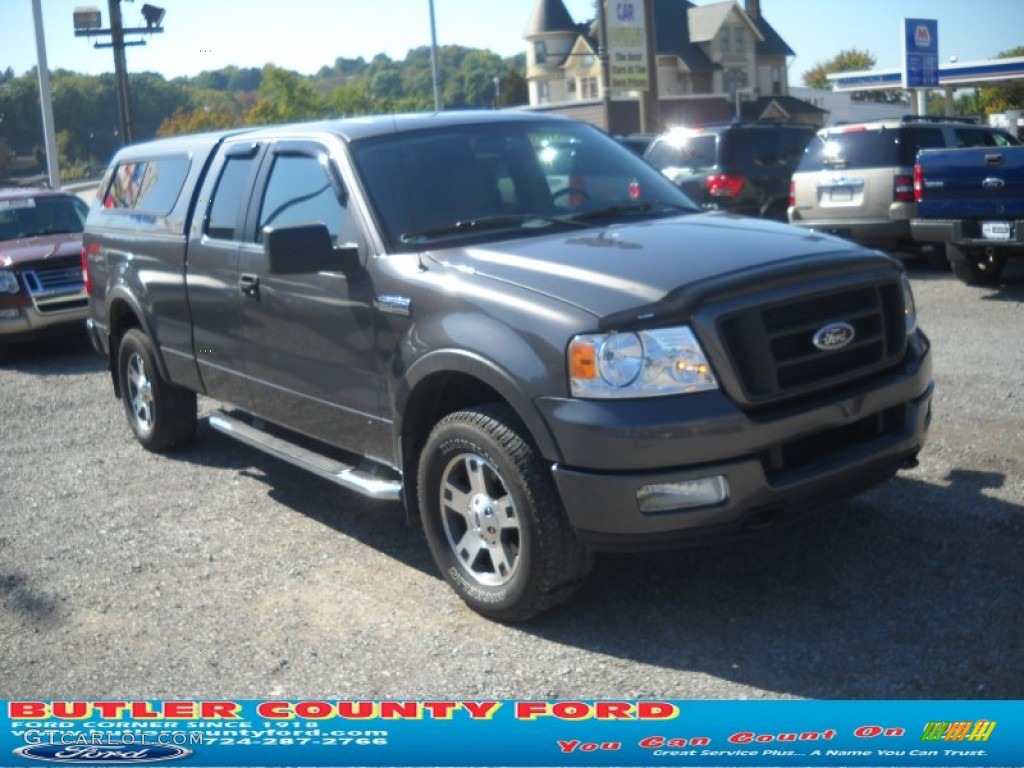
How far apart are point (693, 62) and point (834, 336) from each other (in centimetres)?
7009

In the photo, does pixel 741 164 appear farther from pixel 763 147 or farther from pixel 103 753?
pixel 103 753

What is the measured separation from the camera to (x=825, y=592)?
480 cm

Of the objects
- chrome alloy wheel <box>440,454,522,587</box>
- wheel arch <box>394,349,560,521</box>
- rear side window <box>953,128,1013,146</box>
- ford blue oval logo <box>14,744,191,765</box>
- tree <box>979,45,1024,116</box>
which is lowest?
ford blue oval logo <box>14,744,191,765</box>

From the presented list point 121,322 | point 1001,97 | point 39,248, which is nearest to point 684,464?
point 121,322

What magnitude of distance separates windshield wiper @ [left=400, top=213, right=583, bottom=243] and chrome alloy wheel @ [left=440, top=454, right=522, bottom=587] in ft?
3.45

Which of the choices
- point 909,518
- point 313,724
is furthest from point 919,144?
point 313,724

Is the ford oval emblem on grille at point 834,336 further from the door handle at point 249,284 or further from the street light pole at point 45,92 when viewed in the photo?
the street light pole at point 45,92

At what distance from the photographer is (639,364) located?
13.7 feet

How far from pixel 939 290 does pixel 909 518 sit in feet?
25.8

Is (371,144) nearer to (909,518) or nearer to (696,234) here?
(696,234)

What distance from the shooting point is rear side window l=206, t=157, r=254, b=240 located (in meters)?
6.27

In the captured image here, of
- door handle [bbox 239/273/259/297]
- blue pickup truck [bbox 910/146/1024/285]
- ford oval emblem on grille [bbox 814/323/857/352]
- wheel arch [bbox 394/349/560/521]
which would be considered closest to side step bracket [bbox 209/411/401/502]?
wheel arch [bbox 394/349/560/521]

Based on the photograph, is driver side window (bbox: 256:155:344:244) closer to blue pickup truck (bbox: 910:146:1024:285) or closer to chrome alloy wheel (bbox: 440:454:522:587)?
chrome alloy wheel (bbox: 440:454:522:587)

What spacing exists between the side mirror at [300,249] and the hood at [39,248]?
8.11m
